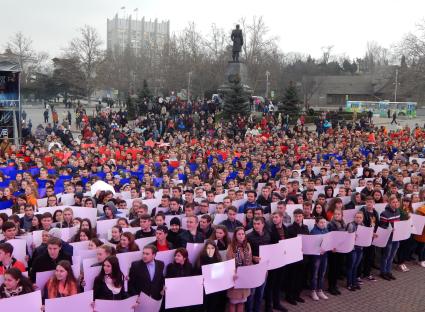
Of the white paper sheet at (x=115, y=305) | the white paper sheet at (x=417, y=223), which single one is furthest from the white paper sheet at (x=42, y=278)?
the white paper sheet at (x=417, y=223)

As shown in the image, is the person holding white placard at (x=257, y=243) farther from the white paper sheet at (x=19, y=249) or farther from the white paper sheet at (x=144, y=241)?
the white paper sheet at (x=19, y=249)

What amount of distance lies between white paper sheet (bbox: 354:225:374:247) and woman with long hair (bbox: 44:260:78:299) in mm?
5005

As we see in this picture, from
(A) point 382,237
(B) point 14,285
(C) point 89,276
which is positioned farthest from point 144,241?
(A) point 382,237

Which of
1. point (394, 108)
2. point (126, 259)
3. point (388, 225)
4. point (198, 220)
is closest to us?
point (126, 259)

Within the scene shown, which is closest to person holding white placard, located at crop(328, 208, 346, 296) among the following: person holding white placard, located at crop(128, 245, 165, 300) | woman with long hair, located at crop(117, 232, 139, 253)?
person holding white placard, located at crop(128, 245, 165, 300)

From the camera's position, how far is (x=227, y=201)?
28.8ft

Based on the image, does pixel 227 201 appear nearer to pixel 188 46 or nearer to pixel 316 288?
pixel 316 288

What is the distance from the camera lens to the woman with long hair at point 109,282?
538 centimetres

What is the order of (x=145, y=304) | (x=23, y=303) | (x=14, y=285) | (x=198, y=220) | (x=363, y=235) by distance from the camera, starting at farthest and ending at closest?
(x=363, y=235)
(x=198, y=220)
(x=145, y=304)
(x=14, y=285)
(x=23, y=303)

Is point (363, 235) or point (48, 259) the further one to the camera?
point (363, 235)

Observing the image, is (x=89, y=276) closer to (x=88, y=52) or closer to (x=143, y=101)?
(x=143, y=101)

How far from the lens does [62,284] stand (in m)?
5.16

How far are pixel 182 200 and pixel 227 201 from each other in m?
1.46

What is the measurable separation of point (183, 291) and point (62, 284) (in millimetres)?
1529
